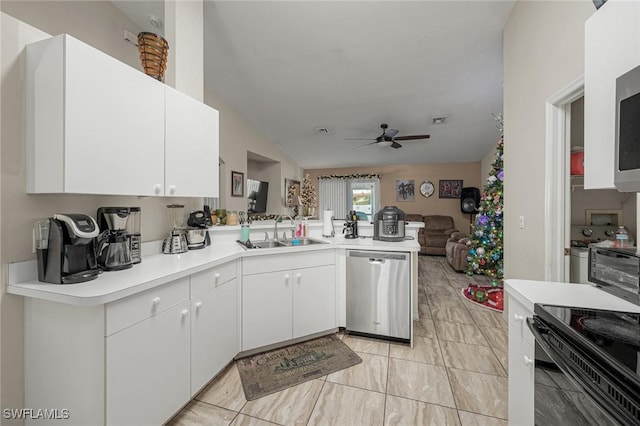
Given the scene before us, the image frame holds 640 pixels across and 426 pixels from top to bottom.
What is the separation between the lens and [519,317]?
1.08 m

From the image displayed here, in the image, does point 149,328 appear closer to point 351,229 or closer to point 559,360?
point 559,360

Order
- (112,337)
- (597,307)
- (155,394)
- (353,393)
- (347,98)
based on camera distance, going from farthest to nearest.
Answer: (347,98)
(353,393)
(155,394)
(112,337)
(597,307)

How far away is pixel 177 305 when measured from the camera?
4.79 ft

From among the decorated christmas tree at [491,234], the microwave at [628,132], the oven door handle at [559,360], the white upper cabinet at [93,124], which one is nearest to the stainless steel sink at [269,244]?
the white upper cabinet at [93,124]

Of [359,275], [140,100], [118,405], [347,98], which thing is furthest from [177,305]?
[347,98]

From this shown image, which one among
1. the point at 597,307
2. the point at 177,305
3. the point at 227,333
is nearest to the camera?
the point at 597,307

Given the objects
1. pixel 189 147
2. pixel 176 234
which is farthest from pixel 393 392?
pixel 189 147

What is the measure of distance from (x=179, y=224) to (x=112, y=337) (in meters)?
1.17

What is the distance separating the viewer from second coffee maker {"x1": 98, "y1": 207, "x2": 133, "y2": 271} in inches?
56.8

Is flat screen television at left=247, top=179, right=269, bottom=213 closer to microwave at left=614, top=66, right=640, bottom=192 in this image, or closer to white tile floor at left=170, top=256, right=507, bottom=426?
white tile floor at left=170, top=256, right=507, bottom=426

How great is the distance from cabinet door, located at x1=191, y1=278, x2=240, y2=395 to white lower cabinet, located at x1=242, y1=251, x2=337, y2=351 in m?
0.12

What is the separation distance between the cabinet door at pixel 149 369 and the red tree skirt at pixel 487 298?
3291 millimetres

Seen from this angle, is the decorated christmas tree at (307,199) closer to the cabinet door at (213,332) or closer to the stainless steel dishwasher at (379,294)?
the stainless steel dishwasher at (379,294)

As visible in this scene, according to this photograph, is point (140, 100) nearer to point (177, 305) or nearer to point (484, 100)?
point (177, 305)
